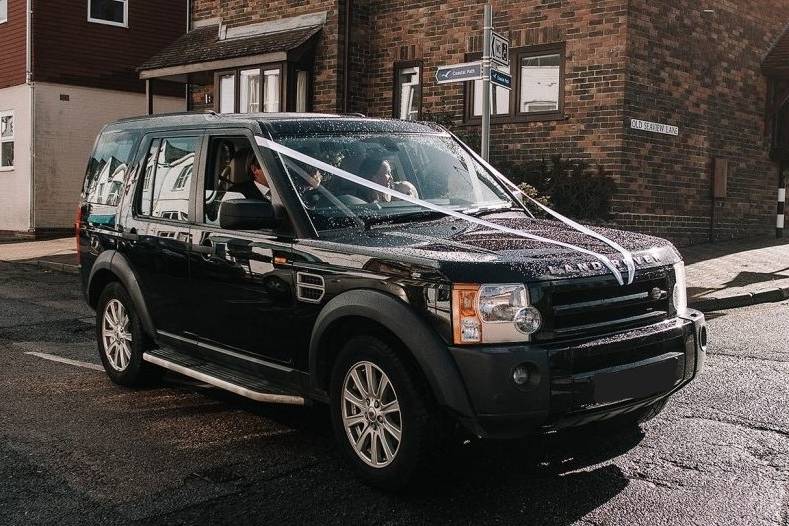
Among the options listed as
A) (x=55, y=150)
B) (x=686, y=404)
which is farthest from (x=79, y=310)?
(x=55, y=150)

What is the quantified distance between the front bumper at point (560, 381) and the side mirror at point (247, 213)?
1356 millimetres

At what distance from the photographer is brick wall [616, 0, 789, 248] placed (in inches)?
534

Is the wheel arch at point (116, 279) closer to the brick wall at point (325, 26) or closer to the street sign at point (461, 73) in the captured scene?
the street sign at point (461, 73)

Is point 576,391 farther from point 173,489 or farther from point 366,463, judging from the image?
point 173,489

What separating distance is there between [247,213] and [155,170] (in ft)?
5.52

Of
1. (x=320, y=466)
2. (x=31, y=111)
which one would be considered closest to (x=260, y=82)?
(x=31, y=111)

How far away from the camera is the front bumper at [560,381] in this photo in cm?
356

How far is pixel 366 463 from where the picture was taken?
4.02 meters

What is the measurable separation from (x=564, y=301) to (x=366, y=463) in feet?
3.89

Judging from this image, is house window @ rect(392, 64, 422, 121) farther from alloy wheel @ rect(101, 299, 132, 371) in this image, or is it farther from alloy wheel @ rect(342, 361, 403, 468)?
alloy wheel @ rect(342, 361, 403, 468)

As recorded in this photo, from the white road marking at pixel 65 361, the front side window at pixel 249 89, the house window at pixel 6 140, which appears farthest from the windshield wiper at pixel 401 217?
the house window at pixel 6 140

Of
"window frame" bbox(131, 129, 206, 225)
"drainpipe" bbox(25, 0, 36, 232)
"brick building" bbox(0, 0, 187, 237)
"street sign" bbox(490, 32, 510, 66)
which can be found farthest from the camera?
"brick building" bbox(0, 0, 187, 237)

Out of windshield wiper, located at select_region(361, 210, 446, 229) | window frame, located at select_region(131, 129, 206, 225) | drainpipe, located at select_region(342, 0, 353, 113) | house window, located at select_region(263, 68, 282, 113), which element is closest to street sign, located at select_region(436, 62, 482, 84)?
window frame, located at select_region(131, 129, 206, 225)

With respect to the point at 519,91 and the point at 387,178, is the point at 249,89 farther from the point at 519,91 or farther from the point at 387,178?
the point at 387,178
